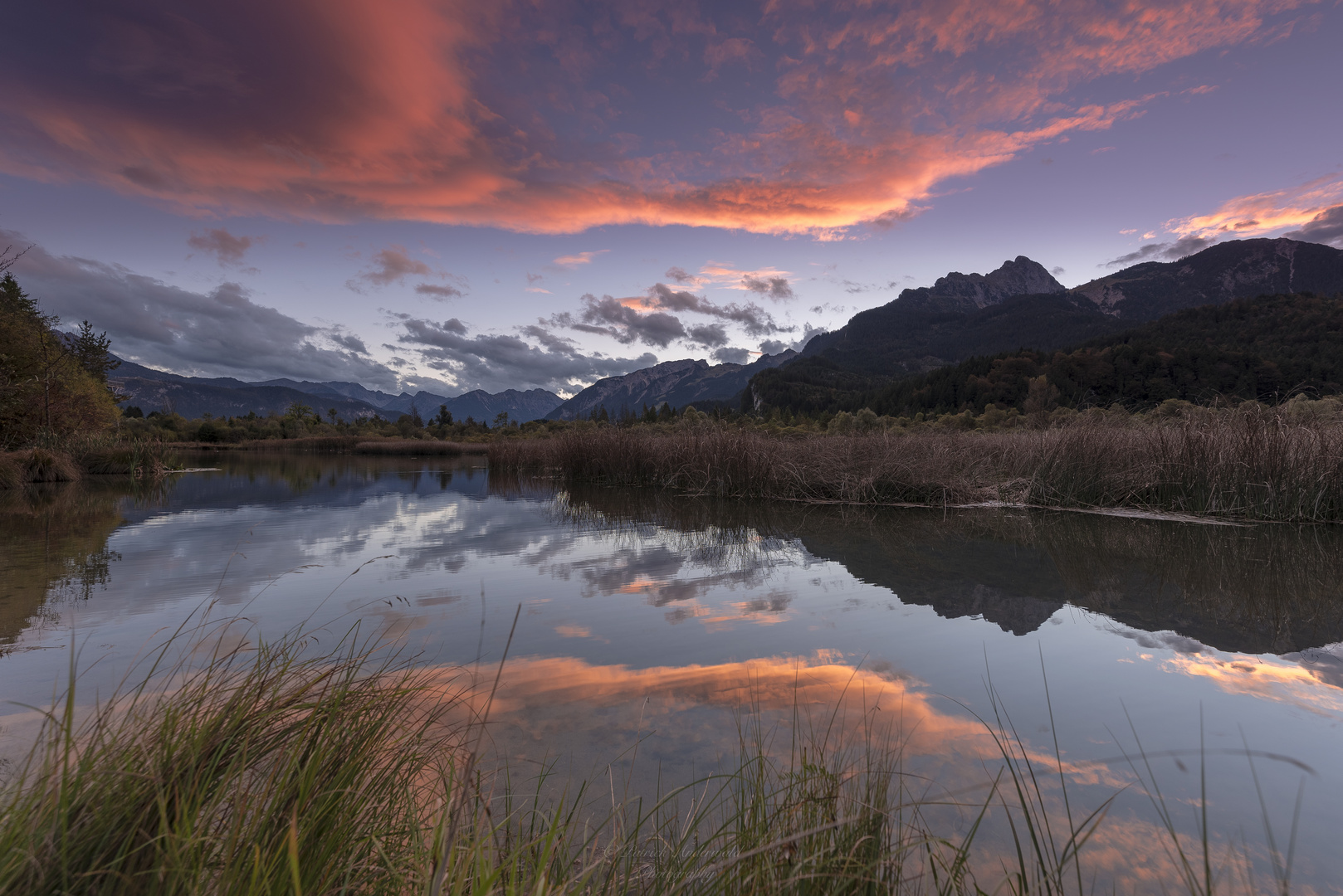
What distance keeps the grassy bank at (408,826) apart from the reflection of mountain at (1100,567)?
266cm

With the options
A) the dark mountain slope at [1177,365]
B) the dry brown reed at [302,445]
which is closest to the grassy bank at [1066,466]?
A: the dark mountain slope at [1177,365]

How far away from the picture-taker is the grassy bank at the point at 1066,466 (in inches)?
305

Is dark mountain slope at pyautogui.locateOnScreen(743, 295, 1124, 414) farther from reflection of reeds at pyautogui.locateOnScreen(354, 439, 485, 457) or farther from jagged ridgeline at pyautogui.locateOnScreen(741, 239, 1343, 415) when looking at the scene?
reflection of reeds at pyautogui.locateOnScreen(354, 439, 485, 457)

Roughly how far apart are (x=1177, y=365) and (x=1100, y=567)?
198ft

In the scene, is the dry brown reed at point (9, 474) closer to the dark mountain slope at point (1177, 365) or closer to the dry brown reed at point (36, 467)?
the dry brown reed at point (36, 467)

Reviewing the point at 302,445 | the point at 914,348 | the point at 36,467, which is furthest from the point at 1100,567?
the point at 914,348

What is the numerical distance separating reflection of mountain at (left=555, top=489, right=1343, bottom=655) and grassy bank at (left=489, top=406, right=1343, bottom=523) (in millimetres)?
901

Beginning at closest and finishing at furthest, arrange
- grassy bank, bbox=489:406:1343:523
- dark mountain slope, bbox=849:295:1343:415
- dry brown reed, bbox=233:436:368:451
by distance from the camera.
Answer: grassy bank, bbox=489:406:1343:523 < dry brown reed, bbox=233:436:368:451 < dark mountain slope, bbox=849:295:1343:415

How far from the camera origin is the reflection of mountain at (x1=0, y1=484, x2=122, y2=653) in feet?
13.4

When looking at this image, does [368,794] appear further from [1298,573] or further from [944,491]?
[944,491]

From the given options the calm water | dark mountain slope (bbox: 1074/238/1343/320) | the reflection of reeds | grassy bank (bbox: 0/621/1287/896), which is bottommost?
the calm water

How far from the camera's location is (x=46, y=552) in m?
5.91

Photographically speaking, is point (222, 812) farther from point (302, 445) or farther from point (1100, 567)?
point (302, 445)

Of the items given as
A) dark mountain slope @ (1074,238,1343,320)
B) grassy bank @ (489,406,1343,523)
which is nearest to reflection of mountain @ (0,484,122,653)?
grassy bank @ (489,406,1343,523)
